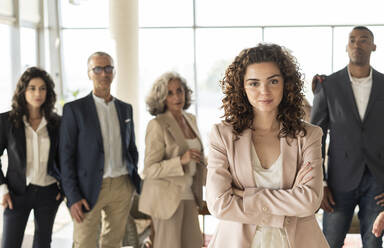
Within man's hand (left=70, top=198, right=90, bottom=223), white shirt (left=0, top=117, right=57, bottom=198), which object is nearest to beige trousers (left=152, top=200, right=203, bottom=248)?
man's hand (left=70, top=198, right=90, bottom=223)

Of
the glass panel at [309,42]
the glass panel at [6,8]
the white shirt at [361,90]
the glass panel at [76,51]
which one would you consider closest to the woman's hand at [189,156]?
the white shirt at [361,90]

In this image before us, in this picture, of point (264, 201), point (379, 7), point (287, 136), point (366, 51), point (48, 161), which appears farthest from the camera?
point (379, 7)

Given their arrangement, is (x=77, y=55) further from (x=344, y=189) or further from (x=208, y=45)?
(x=344, y=189)

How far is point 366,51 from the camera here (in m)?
2.95

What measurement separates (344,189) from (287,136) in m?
1.19

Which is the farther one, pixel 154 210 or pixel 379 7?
pixel 379 7

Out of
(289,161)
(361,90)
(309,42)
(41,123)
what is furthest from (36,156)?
(309,42)

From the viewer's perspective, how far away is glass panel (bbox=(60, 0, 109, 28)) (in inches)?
354

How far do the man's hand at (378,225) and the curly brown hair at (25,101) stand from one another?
2.44 m

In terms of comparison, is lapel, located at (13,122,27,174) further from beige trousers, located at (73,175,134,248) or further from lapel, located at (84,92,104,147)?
beige trousers, located at (73,175,134,248)

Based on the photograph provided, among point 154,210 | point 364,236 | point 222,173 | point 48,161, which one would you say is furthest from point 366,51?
point 48,161

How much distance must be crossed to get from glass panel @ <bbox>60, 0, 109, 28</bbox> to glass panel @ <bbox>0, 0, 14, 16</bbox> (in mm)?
1949

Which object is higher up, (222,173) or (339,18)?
(339,18)

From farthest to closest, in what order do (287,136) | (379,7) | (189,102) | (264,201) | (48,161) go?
(379,7), (189,102), (48,161), (287,136), (264,201)
